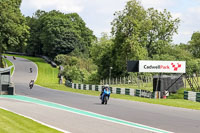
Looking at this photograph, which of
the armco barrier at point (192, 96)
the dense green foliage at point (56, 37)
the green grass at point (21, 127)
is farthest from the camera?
the dense green foliage at point (56, 37)

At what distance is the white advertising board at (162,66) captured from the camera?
123ft

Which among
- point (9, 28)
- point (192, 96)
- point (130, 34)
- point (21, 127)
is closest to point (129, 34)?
point (130, 34)

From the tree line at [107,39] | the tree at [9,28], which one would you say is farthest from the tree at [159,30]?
the tree at [9,28]

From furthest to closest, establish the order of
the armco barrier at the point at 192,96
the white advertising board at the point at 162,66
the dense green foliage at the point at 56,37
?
the dense green foliage at the point at 56,37
the white advertising board at the point at 162,66
the armco barrier at the point at 192,96

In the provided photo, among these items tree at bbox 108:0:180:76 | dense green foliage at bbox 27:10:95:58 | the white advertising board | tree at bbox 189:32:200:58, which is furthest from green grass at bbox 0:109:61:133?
tree at bbox 189:32:200:58

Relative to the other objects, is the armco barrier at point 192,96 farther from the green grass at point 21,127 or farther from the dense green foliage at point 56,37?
the dense green foliage at point 56,37

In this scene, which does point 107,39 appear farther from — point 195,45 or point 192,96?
point 192,96

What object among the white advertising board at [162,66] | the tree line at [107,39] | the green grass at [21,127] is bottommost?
the green grass at [21,127]

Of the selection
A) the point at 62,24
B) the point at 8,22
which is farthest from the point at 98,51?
the point at 8,22

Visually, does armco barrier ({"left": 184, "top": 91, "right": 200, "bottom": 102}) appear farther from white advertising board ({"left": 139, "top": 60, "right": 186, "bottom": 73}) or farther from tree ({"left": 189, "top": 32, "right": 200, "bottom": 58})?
tree ({"left": 189, "top": 32, "right": 200, "bottom": 58})

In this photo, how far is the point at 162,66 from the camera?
123 feet

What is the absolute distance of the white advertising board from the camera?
37.4 m

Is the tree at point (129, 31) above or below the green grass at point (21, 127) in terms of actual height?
above

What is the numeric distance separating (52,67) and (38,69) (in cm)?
674
